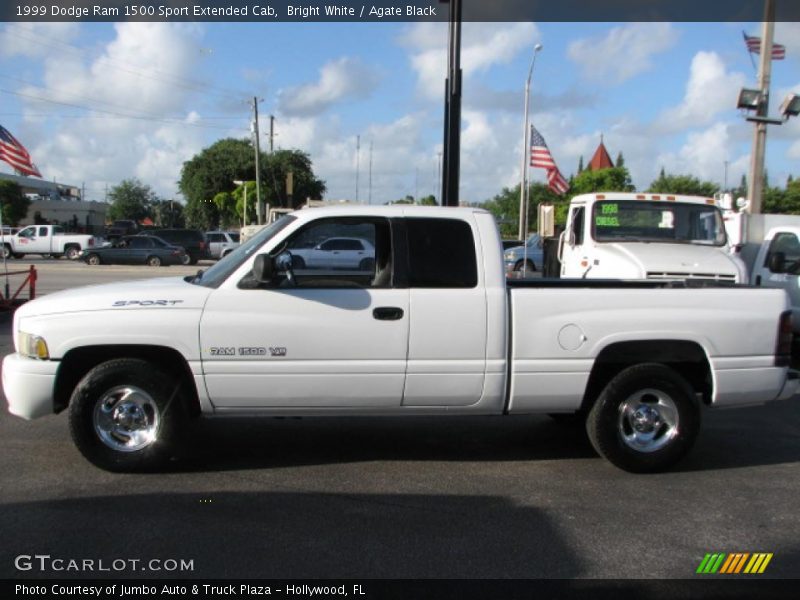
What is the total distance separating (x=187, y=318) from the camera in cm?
530

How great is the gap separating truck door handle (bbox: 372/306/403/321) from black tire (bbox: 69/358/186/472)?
4.83 ft

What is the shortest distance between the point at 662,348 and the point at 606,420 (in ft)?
2.22

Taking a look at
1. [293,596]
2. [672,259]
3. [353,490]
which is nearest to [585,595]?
[293,596]

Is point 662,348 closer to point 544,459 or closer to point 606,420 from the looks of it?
point 606,420

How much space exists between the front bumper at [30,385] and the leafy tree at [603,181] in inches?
1835

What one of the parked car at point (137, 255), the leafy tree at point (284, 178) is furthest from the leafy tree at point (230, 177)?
the parked car at point (137, 255)

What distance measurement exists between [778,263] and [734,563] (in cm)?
742

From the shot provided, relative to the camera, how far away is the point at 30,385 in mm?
5309

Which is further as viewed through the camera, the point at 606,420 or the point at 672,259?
the point at 672,259

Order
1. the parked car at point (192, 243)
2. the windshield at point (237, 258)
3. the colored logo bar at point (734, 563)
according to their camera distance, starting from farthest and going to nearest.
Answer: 1. the parked car at point (192, 243)
2. the windshield at point (237, 258)
3. the colored logo bar at point (734, 563)

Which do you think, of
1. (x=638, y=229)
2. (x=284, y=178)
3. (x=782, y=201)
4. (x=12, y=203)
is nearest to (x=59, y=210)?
(x=12, y=203)

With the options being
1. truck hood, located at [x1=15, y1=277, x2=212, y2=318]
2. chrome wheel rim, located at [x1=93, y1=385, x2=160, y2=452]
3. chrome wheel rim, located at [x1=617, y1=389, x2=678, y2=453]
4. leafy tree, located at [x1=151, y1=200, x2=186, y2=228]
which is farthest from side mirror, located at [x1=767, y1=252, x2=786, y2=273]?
leafy tree, located at [x1=151, y1=200, x2=186, y2=228]

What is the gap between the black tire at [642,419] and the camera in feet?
18.8

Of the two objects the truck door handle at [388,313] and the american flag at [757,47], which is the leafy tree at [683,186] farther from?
the truck door handle at [388,313]
